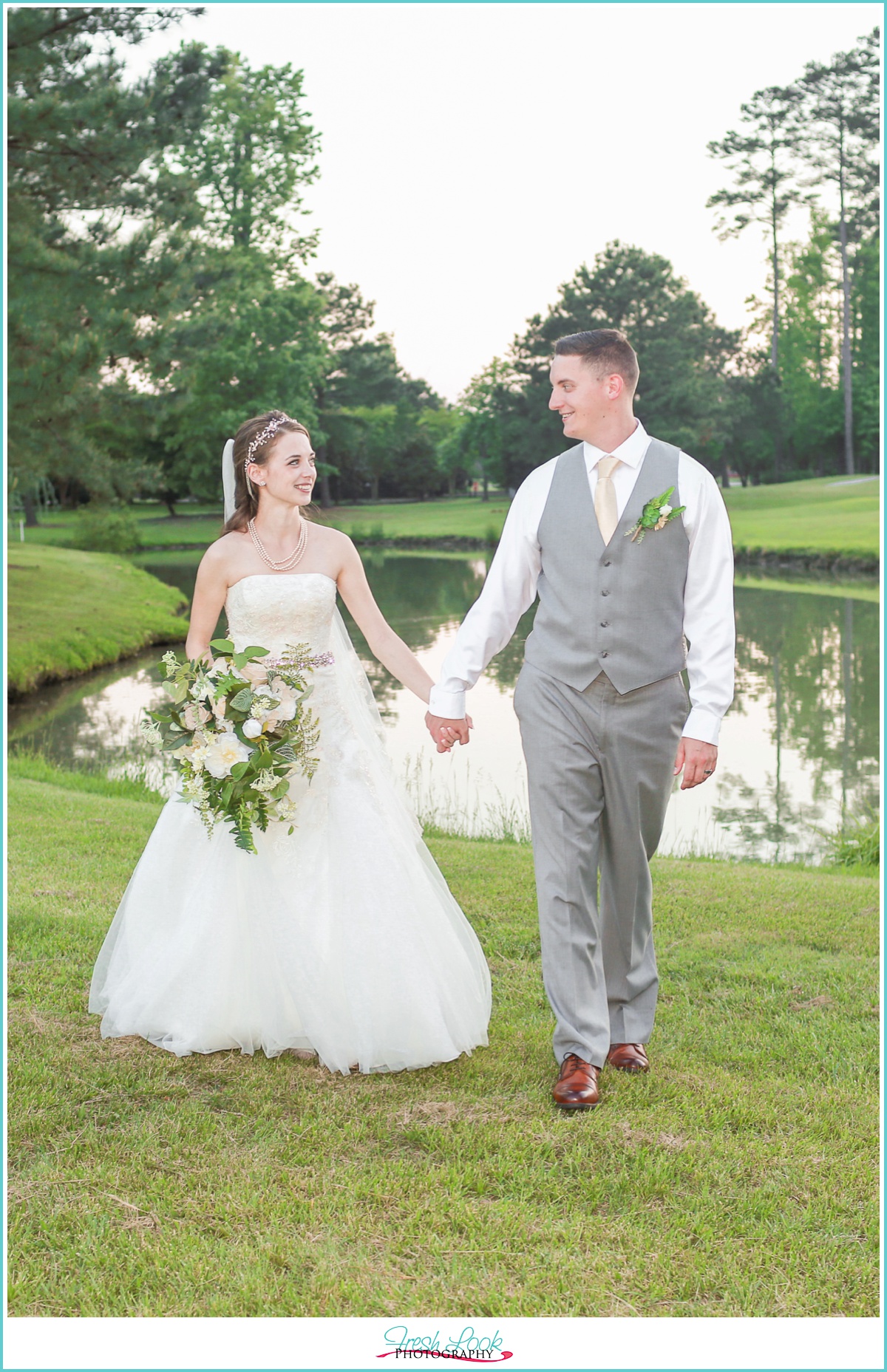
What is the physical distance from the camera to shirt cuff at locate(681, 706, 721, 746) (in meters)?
3.56

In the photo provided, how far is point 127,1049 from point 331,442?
53.4 metres

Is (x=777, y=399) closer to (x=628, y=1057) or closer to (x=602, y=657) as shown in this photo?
(x=602, y=657)

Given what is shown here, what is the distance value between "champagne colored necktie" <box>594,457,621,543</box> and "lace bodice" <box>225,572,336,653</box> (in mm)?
1081

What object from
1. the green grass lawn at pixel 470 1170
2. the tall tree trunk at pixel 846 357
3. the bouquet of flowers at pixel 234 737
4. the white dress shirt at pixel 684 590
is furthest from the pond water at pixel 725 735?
the tall tree trunk at pixel 846 357

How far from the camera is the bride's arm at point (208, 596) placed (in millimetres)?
4137

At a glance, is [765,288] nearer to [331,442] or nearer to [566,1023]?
[331,442]


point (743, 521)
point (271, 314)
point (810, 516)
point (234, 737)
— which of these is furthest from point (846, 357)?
point (234, 737)

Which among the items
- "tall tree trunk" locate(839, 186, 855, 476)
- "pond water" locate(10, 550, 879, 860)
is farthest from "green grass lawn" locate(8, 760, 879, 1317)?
"tall tree trunk" locate(839, 186, 855, 476)

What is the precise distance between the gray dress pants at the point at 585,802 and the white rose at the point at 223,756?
0.95 m

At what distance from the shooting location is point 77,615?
68.8ft

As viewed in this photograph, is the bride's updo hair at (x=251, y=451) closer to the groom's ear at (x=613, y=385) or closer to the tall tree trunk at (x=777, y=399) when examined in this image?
the groom's ear at (x=613, y=385)

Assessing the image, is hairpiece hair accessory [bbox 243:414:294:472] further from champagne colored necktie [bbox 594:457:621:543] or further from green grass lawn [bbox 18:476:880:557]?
green grass lawn [bbox 18:476:880:557]

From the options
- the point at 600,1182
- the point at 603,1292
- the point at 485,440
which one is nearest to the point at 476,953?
the point at 600,1182

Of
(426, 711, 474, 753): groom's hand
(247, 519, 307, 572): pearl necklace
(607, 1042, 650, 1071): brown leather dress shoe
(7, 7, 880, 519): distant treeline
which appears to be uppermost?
(7, 7, 880, 519): distant treeline
